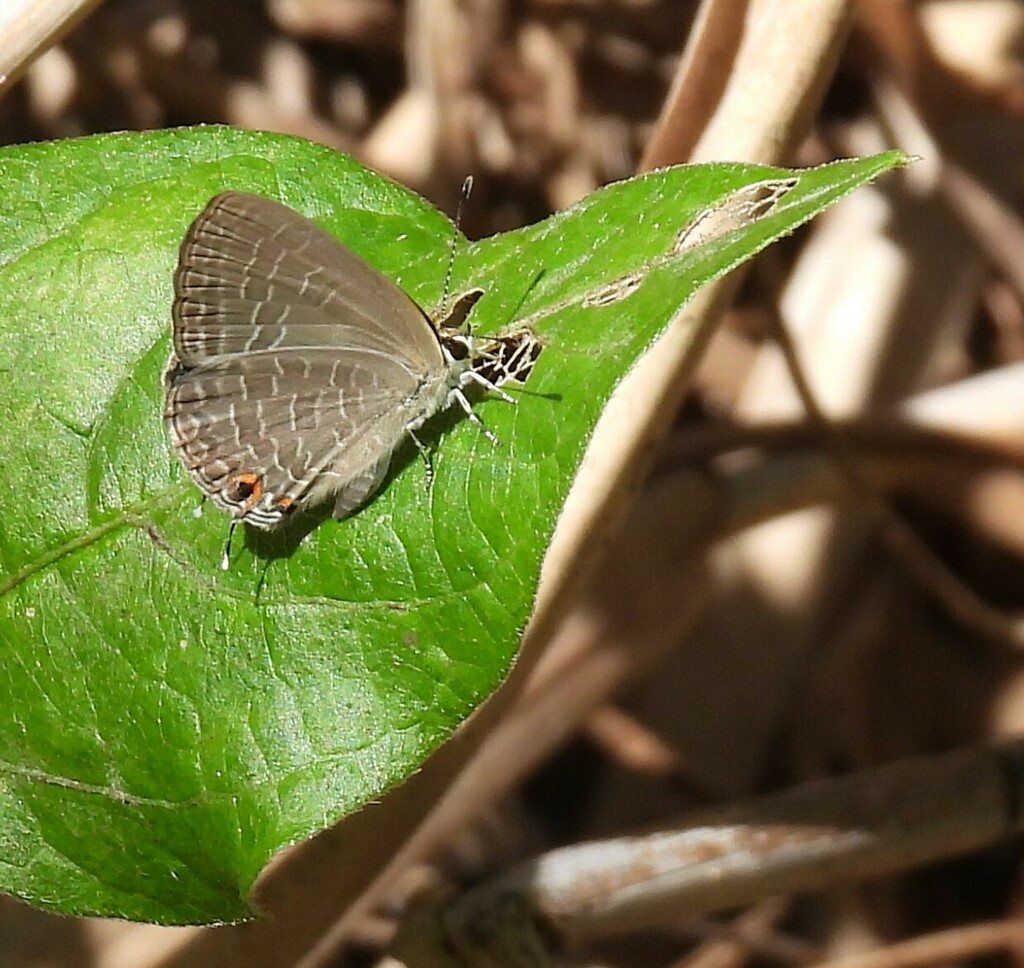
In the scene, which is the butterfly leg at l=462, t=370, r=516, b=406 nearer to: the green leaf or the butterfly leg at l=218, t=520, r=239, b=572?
the green leaf

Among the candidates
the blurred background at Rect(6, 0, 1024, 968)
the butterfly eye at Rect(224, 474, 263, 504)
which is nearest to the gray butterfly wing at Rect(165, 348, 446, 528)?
the butterfly eye at Rect(224, 474, 263, 504)

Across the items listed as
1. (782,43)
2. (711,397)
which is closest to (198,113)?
(711,397)

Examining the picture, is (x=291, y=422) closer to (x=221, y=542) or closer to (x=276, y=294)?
(x=276, y=294)

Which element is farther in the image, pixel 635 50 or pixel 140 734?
pixel 635 50

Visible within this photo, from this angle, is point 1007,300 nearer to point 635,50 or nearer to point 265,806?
point 635,50

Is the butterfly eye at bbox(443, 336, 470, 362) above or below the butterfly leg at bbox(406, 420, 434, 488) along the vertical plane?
above

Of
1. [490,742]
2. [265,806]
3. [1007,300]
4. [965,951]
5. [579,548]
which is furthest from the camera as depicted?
[1007,300]
